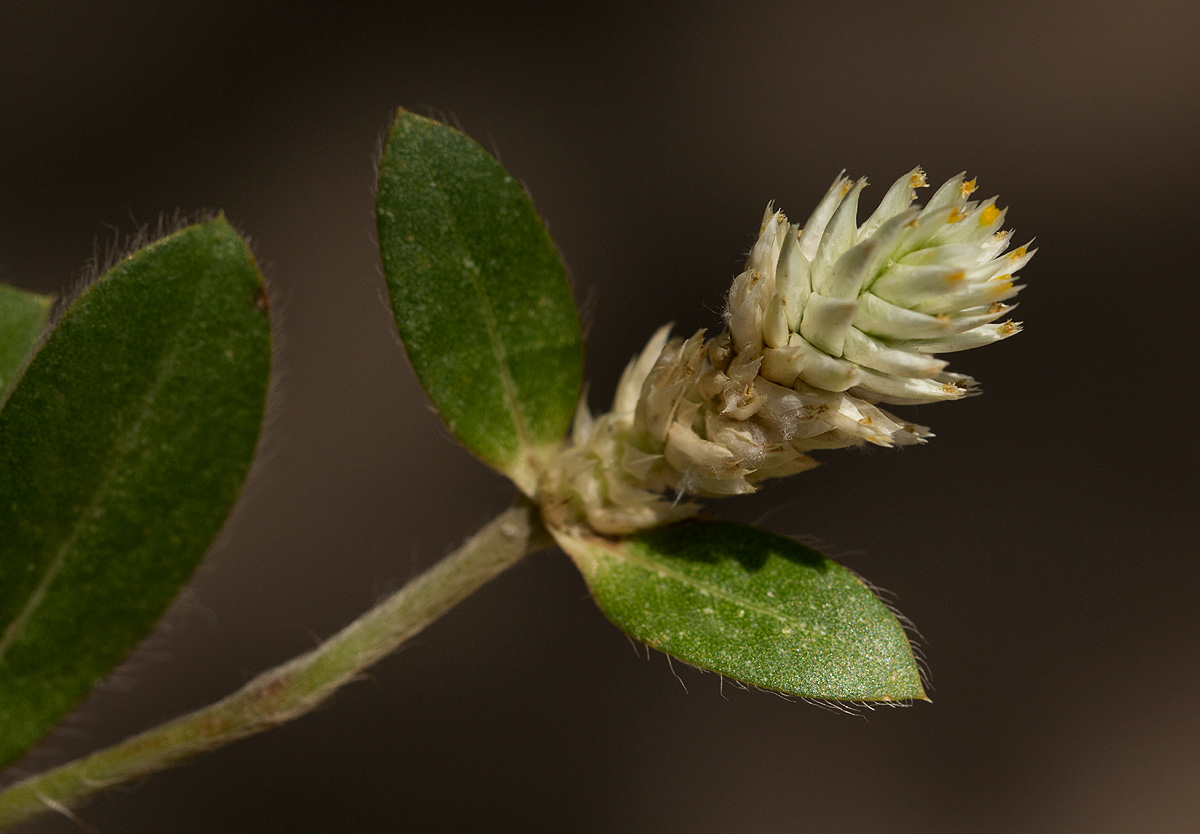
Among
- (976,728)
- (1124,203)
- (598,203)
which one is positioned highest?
(598,203)

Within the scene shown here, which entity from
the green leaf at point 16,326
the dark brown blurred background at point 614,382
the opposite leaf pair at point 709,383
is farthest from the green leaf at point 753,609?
the dark brown blurred background at point 614,382

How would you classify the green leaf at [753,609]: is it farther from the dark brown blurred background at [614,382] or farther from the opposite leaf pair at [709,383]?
the dark brown blurred background at [614,382]

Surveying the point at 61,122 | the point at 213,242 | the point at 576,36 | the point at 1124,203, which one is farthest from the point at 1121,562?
the point at 61,122

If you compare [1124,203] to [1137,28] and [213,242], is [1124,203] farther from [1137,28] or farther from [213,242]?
[213,242]

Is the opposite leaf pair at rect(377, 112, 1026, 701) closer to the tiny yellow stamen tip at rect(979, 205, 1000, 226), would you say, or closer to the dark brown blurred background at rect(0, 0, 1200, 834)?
the tiny yellow stamen tip at rect(979, 205, 1000, 226)

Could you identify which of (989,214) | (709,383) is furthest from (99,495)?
A: (989,214)

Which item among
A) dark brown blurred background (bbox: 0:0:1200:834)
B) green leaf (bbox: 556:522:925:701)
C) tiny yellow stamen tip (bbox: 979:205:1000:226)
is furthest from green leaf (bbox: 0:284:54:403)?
dark brown blurred background (bbox: 0:0:1200:834)
